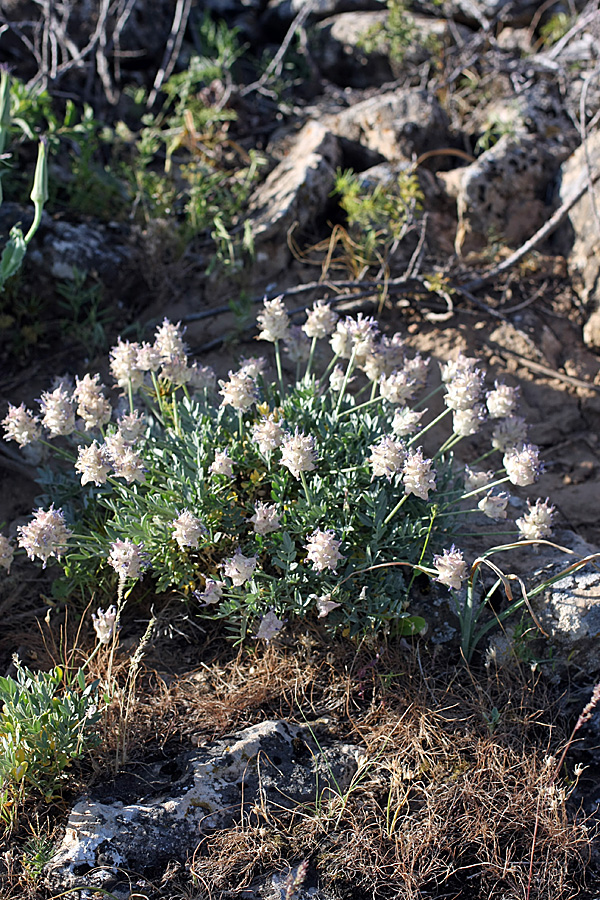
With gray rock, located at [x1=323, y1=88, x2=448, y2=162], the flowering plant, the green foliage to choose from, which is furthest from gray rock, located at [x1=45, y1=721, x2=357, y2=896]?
gray rock, located at [x1=323, y1=88, x2=448, y2=162]

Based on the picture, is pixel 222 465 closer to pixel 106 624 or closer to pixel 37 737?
pixel 106 624

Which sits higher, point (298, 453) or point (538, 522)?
point (298, 453)

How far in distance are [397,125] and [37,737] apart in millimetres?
4458

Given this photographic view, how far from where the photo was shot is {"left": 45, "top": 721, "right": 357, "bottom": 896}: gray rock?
2.13 meters

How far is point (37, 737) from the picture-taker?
228 cm

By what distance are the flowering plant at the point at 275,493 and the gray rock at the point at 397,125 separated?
2.58 metres

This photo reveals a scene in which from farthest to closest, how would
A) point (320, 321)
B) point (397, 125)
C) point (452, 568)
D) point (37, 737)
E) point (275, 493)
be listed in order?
point (397, 125) < point (320, 321) < point (275, 493) < point (452, 568) < point (37, 737)

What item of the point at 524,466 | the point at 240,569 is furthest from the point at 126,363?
the point at 524,466

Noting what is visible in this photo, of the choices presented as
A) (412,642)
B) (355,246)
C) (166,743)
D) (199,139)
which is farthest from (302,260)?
(166,743)

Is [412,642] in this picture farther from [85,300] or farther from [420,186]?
[420,186]

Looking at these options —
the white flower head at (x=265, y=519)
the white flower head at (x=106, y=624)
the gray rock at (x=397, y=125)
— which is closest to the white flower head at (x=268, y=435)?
the white flower head at (x=265, y=519)

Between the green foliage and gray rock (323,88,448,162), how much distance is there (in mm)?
4165

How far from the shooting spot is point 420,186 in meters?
4.82

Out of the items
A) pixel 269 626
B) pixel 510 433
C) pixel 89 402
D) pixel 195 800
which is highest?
pixel 89 402
